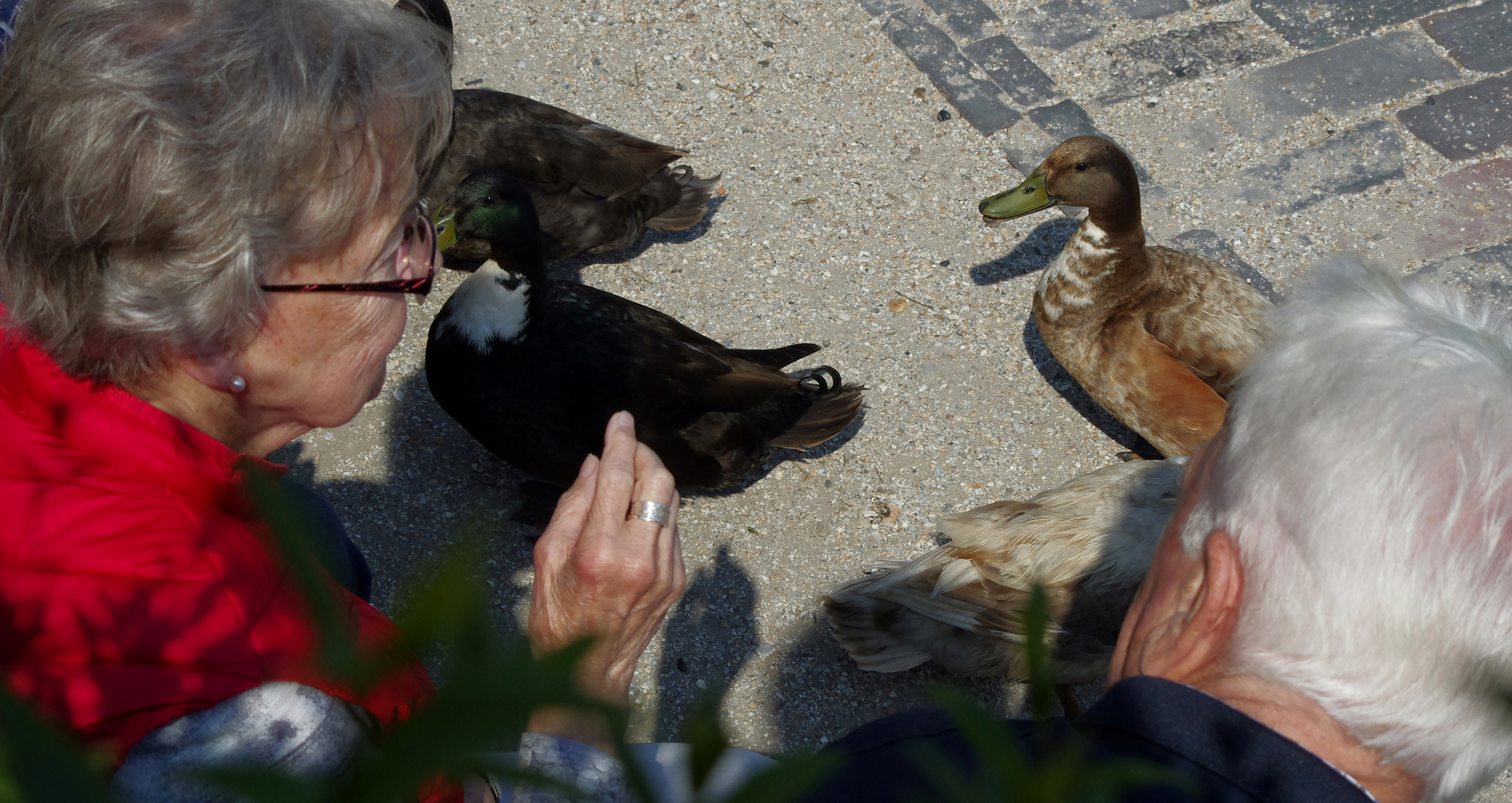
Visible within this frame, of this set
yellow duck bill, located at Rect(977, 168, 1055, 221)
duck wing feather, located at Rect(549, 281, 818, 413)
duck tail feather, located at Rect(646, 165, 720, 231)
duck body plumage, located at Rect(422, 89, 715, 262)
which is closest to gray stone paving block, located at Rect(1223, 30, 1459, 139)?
yellow duck bill, located at Rect(977, 168, 1055, 221)

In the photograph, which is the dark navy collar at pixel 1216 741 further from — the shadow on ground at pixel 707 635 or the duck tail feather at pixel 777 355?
the duck tail feather at pixel 777 355

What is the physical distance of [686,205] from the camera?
3.49 m

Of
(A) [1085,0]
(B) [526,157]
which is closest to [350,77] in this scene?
(B) [526,157]

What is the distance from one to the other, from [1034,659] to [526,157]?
298 centimetres

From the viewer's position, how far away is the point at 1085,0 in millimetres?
4098

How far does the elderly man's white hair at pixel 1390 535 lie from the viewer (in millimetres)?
994

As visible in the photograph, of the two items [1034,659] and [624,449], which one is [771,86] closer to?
[624,449]

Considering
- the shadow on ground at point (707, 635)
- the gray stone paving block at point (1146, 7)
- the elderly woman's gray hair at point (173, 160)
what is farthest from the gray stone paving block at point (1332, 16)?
the elderly woman's gray hair at point (173, 160)

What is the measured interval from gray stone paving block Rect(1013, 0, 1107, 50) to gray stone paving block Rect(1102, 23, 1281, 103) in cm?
15

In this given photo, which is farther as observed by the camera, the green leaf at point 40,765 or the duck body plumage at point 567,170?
the duck body plumage at point 567,170

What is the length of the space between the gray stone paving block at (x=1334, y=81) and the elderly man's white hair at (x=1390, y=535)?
116 inches

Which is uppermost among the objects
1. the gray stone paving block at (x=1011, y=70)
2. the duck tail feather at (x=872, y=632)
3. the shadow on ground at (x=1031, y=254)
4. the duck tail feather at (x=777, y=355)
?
the gray stone paving block at (x=1011, y=70)

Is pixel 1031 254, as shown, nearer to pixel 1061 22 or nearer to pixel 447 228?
pixel 1061 22

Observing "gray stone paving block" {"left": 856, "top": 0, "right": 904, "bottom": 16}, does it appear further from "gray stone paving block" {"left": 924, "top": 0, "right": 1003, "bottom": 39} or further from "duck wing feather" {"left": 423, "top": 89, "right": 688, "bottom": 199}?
"duck wing feather" {"left": 423, "top": 89, "right": 688, "bottom": 199}
